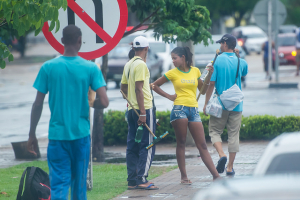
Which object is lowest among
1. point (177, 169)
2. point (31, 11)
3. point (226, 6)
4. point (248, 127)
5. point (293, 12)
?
point (177, 169)

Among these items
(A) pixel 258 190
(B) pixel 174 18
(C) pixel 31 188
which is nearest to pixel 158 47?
(B) pixel 174 18

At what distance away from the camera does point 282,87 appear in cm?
1925

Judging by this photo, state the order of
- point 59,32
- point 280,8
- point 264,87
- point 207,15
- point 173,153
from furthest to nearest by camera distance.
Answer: point 264,87 → point 280,8 → point 173,153 → point 207,15 → point 59,32

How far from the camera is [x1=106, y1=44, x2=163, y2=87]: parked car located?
70.1ft

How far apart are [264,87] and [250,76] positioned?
16.9ft

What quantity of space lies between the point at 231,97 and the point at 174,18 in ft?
5.86

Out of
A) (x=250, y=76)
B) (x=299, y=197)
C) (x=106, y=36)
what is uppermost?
(x=106, y=36)

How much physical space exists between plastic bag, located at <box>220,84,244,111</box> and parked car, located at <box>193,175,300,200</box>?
13.9 ft

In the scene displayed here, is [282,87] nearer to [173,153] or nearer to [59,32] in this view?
[173,153]

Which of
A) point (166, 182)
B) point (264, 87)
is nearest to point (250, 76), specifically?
point (264, 87)

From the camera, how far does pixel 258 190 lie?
7.89 ft

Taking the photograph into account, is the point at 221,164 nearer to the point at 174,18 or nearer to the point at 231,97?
the point at 231,97

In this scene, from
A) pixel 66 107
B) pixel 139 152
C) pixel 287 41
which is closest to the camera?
pixel 66 107

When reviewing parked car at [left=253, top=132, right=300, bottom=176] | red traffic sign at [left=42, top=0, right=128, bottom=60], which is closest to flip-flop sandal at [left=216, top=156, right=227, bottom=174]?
red traffic sign at [left=42, top=0, right=128, bottom=60]
